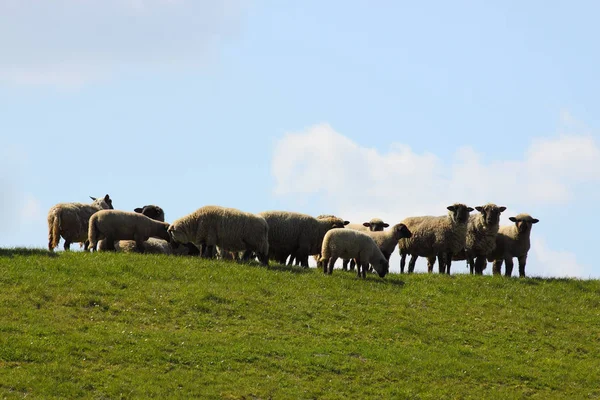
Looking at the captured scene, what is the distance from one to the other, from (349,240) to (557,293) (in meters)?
7.45

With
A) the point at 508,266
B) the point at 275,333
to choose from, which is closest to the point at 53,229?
the point at 275,333

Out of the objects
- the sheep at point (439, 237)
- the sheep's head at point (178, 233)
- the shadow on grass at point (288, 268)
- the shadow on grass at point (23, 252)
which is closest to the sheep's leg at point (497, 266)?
the sheep at point (439, 237)

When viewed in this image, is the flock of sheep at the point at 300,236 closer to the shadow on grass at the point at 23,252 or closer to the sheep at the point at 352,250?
the sheep at the point at 352,250

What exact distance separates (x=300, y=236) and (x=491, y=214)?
7425 millimetres

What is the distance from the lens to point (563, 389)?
83.1ft

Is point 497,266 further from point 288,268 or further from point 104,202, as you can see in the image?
point 104,202

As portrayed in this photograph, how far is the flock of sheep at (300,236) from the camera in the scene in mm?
34500

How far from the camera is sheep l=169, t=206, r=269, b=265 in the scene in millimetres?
34500

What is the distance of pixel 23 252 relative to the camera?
105 ft

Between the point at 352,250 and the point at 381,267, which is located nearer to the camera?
the point at 352,250

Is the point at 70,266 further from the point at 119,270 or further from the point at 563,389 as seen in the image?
the point at 563,389

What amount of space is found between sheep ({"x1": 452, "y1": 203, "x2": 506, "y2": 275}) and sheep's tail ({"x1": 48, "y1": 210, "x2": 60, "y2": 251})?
15.8 metres

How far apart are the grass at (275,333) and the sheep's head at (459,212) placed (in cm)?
434

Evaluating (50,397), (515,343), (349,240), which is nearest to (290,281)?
(349,240)
